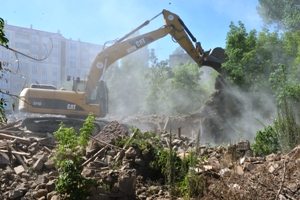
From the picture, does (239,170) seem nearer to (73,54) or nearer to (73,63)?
(73,54)

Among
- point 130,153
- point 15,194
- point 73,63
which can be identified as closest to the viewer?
point 15,194

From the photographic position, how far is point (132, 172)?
8945 millimetres

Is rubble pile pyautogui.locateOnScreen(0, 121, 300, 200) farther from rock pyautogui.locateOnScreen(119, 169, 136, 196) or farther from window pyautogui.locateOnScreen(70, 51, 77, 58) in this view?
window pyautogui.locateOnScreen(70, 51, 77, 58)

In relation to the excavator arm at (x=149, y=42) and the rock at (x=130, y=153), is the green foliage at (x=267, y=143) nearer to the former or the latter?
the rock at (x=130, y=153)

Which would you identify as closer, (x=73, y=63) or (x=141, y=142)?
(x=141, y=142)

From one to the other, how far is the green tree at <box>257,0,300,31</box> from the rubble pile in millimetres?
19806

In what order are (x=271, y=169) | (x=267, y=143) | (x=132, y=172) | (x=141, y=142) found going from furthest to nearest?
(x=267, y=143), (x=141, y=142), (x=132, y=172), (x=271, y=169)

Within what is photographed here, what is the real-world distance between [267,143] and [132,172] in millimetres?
4234

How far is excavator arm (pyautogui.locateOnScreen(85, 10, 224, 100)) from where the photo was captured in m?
17.2

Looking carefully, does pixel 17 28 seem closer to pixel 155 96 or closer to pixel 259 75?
pixel 155 96

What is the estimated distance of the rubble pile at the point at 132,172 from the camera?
7.57m

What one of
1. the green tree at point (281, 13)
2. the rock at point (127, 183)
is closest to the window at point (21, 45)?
the green tree at point (281, 13)

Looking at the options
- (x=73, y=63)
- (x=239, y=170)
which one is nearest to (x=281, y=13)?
(x=239, y=170)

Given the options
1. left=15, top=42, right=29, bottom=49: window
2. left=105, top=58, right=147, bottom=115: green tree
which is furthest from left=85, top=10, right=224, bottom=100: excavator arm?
left=15, top=42, right=29, bottom=49: window
